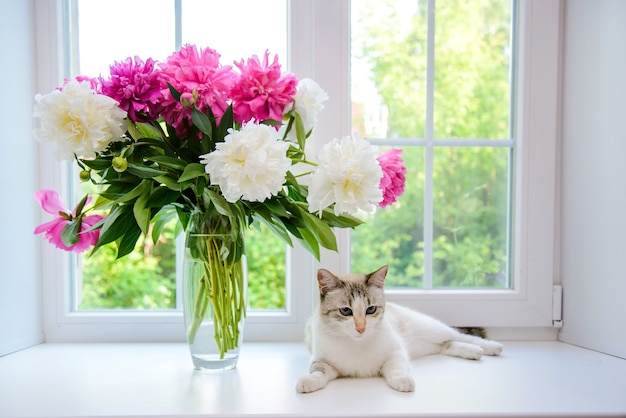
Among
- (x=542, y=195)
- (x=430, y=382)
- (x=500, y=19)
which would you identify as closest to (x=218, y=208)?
(x=430, y=382)

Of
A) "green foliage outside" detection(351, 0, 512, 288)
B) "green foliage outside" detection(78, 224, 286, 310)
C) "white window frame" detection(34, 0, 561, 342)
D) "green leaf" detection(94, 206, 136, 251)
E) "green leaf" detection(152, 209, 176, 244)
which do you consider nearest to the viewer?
"green leaf" detection(94, 206, 136, 251)

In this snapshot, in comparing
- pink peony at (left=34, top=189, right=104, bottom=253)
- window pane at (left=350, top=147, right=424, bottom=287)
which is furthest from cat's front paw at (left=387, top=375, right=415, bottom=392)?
pink peony at (left=34, top=189, right=104, bottom=253)

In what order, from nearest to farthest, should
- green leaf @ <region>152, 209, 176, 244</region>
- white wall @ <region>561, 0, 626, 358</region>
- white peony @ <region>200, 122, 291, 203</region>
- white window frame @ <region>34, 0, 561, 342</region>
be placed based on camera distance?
white peony @ <region>200, 122, 291, 203</region> → green leaf @ <region>152, 209, 176, 244</region> → white wall @ <region>561, 0, 626, 358</region> → white window frame @ <region>34, 0, 561, 342</region>

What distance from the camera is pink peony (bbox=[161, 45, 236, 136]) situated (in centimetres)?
94

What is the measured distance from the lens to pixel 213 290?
1055 mm

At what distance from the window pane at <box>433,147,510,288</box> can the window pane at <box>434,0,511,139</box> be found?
0.08 metres

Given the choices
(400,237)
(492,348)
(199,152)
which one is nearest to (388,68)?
(400,237)

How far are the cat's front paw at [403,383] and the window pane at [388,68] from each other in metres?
0.72

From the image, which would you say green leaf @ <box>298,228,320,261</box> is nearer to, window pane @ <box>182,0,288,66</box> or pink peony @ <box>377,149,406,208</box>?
pink peony @ <box>377,149,406,208</box>

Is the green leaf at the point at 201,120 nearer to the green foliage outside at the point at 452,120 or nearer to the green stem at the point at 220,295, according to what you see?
the green stem at the point at 220,295

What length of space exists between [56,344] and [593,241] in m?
1.47

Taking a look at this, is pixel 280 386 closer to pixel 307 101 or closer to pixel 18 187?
pixel 307 101

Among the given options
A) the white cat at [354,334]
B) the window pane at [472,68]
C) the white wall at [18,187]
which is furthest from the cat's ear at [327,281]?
the white wall at [18,187]

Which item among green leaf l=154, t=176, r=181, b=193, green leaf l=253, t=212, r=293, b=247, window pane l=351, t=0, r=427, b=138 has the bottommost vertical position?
green leaf l=253, t=212, r=293, b=247
